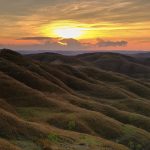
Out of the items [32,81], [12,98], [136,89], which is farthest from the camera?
[136,89]

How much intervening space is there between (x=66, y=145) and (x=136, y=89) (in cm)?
9618

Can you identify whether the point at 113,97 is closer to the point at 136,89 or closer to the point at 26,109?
the point at 136,89

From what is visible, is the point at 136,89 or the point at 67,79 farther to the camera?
the point at 136,89

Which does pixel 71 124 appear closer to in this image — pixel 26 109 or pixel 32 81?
pixel 26 109

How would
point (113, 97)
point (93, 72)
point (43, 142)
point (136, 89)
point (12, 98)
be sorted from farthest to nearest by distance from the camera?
point (93, 72)
point (136, 89)
point (113, 97)
point (12, 98)
point (43, 142)

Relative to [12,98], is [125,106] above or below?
below

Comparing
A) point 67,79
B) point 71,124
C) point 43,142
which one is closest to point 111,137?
point 71,124

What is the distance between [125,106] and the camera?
91.4 metres

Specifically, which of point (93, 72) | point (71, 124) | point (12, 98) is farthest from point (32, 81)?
point (93, 72)

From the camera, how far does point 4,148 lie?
99.4 ft

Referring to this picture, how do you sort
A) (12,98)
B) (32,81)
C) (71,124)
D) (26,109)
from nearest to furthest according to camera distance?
(71,124), (26,109), (12,98), (32,81)

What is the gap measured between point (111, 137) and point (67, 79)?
202ft

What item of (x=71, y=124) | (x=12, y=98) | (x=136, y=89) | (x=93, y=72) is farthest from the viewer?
(x=93, y=72)

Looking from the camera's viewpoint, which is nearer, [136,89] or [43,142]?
[43,142]
